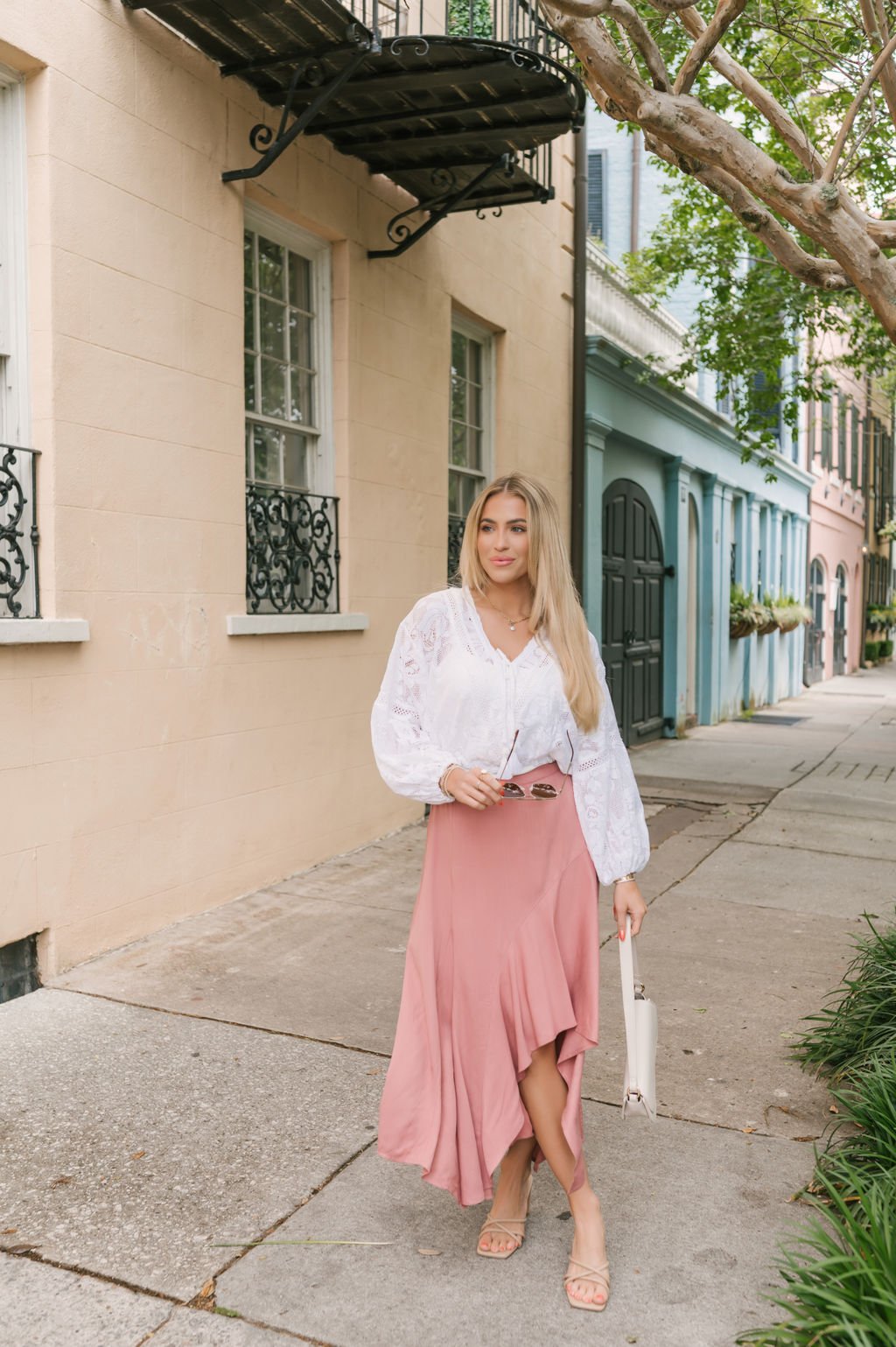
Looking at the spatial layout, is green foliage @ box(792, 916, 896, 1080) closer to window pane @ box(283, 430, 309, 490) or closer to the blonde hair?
the blonde hair

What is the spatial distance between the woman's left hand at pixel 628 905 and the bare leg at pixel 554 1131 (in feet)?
1.16

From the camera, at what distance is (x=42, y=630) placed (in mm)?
4594

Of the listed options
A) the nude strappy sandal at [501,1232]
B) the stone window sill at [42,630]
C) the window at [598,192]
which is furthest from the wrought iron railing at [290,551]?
the window at [598,192]

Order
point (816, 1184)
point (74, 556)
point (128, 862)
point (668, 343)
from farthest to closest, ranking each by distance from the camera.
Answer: point (668, 343), point (128, 862), point (74, 556), point (816, 1184)

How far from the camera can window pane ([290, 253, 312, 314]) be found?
6867 millimetres

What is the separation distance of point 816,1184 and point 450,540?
6.14 meters

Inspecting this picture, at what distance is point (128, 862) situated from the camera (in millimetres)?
5215

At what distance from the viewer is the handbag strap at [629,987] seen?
2.78 metres

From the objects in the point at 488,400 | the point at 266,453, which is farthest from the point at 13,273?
the point at 488,400

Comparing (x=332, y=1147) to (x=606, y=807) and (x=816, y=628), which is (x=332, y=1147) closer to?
(x=606, y=807)

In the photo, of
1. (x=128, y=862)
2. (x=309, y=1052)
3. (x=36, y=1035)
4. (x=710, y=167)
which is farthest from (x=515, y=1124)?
(x=710, y=167)

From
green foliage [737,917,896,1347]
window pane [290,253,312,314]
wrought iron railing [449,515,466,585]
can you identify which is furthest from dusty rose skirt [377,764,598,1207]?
wrought iron railing [449,515,466,585]

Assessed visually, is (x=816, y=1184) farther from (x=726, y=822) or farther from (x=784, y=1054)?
(x=726, y=822)

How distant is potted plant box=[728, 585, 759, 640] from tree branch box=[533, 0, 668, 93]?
12049 millimetres
